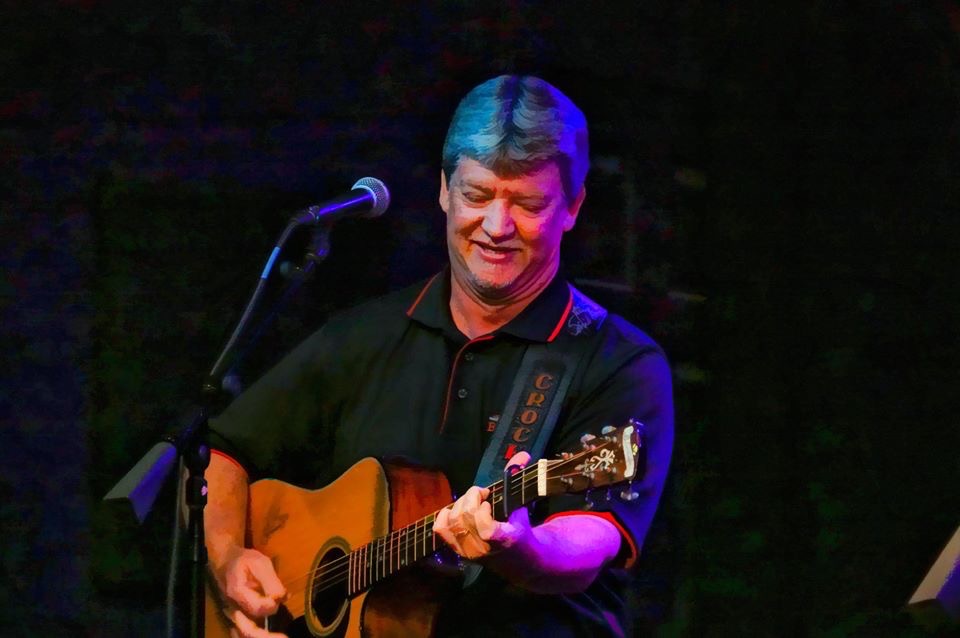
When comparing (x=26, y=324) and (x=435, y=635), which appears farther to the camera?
(x=26, y=324)

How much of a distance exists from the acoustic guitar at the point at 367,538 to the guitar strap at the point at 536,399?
0.14 m

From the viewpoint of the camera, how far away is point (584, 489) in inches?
101

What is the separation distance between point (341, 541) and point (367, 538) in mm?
113

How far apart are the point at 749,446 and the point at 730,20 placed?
123cm

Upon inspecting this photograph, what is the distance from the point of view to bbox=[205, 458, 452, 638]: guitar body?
9.83ft

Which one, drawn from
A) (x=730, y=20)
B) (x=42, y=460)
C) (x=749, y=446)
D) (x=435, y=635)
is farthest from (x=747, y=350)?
(x=42, y=460)

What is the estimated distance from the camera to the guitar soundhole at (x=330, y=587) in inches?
122

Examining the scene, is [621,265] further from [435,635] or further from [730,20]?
[435,635]

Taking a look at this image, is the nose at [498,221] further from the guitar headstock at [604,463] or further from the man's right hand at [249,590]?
the man's right hand at [249,590]

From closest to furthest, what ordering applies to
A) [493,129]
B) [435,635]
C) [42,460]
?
[435,635] → [493,129] → [42,460]

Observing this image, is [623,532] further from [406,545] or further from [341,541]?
[341,541]

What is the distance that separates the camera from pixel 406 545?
292cm

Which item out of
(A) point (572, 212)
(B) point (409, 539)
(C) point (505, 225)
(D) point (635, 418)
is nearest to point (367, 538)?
(B) point (409, 539)

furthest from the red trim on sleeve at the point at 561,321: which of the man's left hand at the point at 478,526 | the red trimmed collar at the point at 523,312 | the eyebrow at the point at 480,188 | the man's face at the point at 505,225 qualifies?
the man's left hand at the point at 478,526
